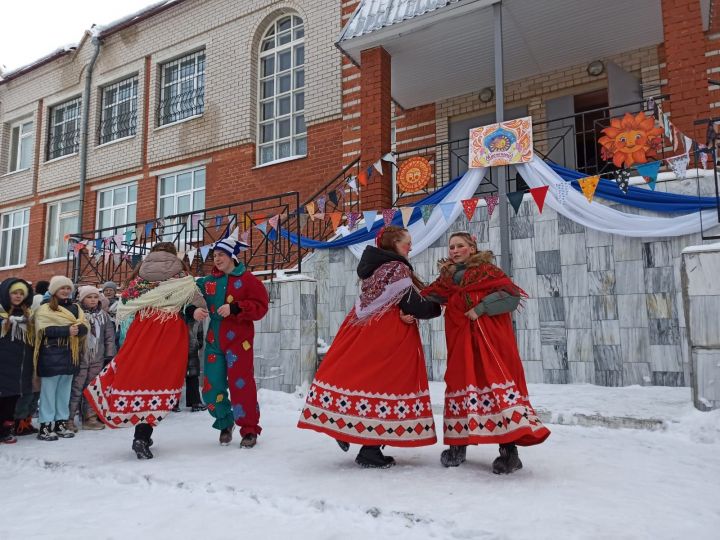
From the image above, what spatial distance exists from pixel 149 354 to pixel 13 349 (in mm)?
1817

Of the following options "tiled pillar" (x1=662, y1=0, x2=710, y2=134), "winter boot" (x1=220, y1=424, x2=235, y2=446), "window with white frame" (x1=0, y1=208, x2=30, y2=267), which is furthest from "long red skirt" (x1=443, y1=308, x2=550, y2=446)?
"window with white frame" (x1=0, y1=208, x2=30, y2=267)

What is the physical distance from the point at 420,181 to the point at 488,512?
223 inches

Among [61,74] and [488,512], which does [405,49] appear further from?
[61,74]

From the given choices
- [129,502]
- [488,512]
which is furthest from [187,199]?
[488,512]

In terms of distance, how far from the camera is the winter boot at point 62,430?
4938 millimetres

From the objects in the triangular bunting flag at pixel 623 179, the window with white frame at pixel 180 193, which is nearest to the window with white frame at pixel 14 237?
the window with white frame at pixel 180 193

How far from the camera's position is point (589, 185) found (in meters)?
5.84

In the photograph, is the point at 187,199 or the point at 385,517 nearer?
the point at 385,517

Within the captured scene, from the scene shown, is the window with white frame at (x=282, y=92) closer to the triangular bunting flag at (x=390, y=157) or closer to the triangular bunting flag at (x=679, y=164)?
the triangular bunting flag at (x=390, y=157)

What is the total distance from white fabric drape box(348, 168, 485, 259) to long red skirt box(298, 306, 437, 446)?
10.7 ft

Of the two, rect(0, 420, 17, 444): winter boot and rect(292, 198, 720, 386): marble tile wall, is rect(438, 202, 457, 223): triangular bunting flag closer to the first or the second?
rect(292, 198, 720, 386): marble tile wall

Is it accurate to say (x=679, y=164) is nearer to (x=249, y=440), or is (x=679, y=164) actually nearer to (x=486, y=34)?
(x=486, y=34)

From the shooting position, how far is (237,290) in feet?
13.7

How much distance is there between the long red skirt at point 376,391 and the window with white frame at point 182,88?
10.7 meters
